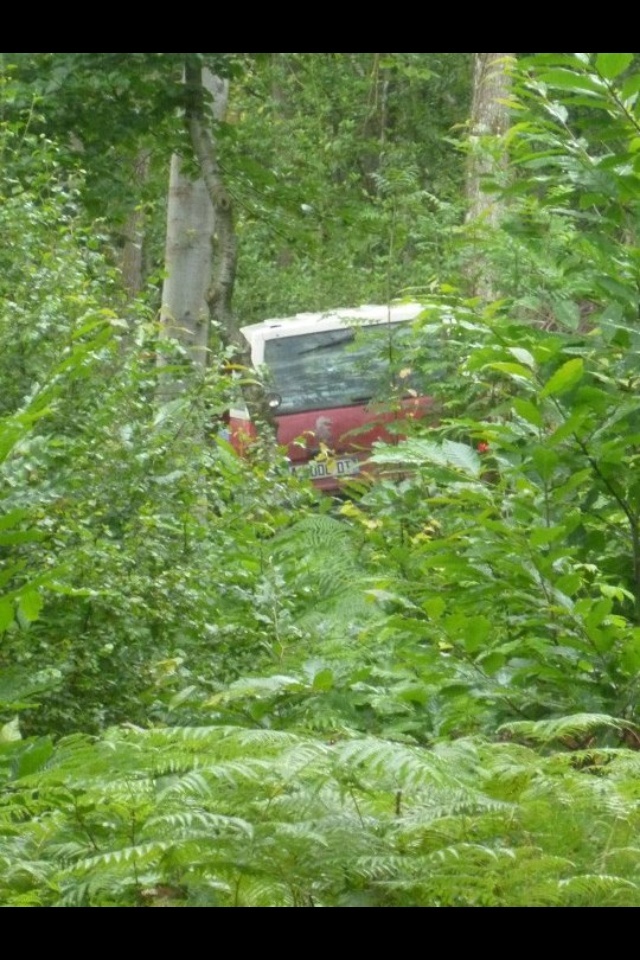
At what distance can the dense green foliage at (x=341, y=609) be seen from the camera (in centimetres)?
266

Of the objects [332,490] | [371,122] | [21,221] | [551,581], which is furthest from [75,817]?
[371,122]

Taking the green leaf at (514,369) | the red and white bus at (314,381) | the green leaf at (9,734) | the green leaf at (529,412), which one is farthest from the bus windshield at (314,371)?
the green leaf at (9,734)

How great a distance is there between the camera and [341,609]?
269 inches

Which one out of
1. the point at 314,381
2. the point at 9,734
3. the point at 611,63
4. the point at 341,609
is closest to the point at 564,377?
the point at 611,63

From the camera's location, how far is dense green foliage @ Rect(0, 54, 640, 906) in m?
2.66

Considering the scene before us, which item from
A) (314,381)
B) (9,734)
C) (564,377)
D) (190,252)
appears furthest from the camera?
(314,381)

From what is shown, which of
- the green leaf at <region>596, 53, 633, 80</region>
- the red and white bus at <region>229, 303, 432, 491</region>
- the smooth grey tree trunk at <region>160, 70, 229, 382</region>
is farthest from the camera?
the red and white bus at <region>229, 303, 432, 491</region>

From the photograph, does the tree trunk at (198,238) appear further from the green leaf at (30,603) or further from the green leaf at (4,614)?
the green leaf at (4,614)

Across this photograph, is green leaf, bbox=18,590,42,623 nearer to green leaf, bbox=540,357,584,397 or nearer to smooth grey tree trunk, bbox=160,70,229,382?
green leaf, bbox=540,357,584,397

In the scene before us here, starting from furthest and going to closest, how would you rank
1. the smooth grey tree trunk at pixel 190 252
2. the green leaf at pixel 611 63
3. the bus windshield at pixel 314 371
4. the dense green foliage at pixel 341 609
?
the bus windshield at pixel 314 371 → the smooth grey tree trunk at pixel 190 252 → the green leaf at pixel 611 63 → the dense green foliage at pixel 341 609

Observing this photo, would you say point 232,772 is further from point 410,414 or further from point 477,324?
point 410,414

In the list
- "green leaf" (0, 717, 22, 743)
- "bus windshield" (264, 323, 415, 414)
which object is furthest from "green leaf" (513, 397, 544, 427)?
"bus windshield" (264, 323, 415, 414)

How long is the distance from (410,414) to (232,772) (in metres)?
7.32

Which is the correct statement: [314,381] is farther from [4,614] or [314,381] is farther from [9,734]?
[4,614]
